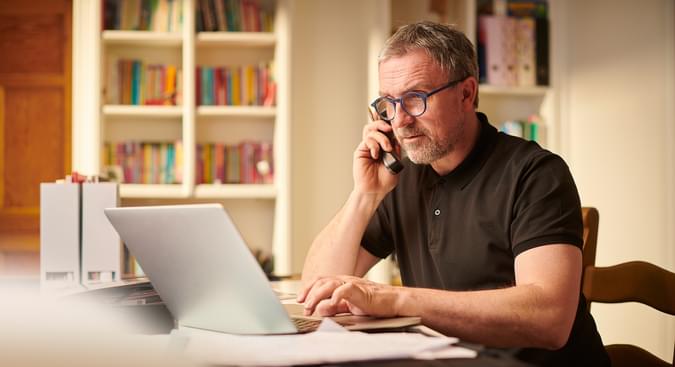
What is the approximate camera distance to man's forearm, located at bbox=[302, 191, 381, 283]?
5.77 ft

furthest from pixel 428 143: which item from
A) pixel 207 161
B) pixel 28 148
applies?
pixel 28 148

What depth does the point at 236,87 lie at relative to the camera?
3.97 metres

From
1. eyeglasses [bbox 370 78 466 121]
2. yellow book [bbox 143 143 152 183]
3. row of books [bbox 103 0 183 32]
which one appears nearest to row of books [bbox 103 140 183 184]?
yellow book [bbox 143 143 152 183]

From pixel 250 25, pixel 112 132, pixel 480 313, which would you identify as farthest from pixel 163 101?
pixel 480 313

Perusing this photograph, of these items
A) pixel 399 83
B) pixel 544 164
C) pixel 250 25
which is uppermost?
pixel 250 25

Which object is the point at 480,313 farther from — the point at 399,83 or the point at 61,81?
the point at 61,81

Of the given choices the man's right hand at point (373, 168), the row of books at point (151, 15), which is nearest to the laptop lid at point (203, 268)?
the man's right hand at point (373, 168)

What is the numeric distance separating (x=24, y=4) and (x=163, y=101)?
40.1 inches

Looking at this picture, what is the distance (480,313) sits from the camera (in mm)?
1229

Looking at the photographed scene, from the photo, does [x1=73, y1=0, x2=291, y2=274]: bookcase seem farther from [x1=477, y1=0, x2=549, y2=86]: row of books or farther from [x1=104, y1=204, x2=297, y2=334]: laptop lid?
[x1=104, y1=204, x2=297, y2=334]: laptop lid

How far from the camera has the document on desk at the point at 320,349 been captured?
765 millimetres

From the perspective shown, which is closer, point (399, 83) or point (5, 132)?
point (399, 83)

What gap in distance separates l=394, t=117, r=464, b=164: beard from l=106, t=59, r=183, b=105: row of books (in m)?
2.42

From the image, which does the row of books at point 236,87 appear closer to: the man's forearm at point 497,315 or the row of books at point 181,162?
the row of books at point 181,162
